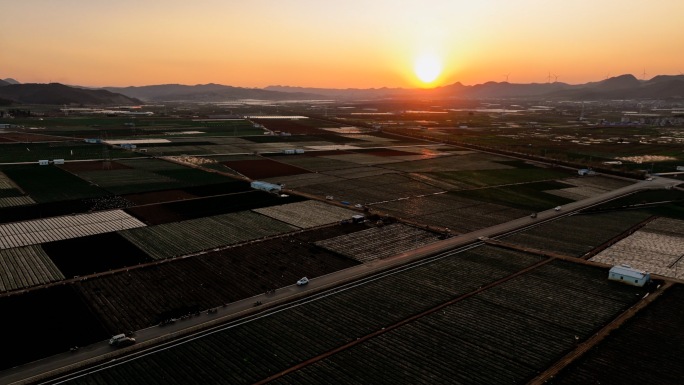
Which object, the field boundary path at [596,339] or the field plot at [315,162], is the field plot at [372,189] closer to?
the field plot at [315,162]

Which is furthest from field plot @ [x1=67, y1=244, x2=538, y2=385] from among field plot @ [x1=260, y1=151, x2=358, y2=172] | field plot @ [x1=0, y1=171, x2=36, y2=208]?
field plot @ [x1=260, y1=151, x2=358, y2=172]

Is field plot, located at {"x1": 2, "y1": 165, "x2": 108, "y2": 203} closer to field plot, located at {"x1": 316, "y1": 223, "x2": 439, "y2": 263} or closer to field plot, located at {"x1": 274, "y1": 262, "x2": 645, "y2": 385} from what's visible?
field plot, located at {"x1": 316, "y1": 223, "x2": 439, "y2": 263}

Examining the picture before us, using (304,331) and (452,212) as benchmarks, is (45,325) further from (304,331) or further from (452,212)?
(452,212)

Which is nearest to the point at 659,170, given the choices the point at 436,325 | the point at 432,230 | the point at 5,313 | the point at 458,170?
the point at 458,170

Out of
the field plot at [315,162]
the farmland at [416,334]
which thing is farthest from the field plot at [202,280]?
the field plot at [315,162]

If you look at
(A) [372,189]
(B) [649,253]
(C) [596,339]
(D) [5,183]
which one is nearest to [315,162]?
(A) [372,189]

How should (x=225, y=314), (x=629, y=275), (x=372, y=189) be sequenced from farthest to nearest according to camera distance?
(x=372, y=189) → (x=629, y=275) → (x=225, y=314)
